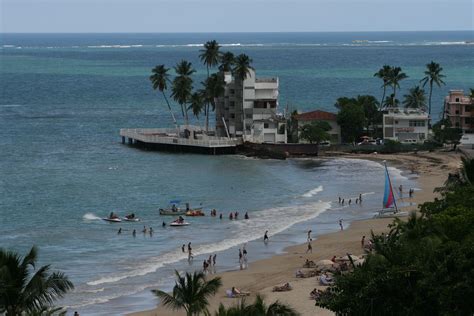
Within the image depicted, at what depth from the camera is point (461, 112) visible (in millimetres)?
107438

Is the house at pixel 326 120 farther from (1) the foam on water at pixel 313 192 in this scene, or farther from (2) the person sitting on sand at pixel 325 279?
(2) the person sitting on sand at pixel 325 279

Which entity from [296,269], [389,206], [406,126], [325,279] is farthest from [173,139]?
[325,279]

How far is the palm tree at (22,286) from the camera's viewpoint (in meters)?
27.6

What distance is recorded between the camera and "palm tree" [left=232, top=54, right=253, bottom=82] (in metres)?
107

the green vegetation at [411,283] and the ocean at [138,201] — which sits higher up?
the green vegetation at [411,283]

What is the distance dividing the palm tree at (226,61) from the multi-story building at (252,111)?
8.11ft

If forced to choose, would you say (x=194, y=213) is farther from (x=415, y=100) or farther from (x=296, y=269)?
(x=415, y=100)

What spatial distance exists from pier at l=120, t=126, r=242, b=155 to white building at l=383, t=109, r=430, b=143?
1498 cm

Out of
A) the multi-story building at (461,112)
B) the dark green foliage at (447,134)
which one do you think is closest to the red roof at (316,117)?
the dark green foliage at (447,134)

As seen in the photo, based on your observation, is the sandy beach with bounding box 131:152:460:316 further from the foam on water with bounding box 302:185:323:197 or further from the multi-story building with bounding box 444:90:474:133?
the multi-story building with bounding box 444:90:474:133

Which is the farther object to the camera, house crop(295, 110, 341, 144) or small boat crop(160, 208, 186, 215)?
house crop(295, 110, 341, 144)

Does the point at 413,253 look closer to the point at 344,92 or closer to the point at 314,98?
the point at 314,98

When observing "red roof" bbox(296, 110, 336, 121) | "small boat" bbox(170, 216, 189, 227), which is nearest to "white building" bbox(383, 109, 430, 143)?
"red roof" bbox(296, 110, 336, 121)

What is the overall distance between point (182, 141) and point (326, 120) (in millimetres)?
14734
